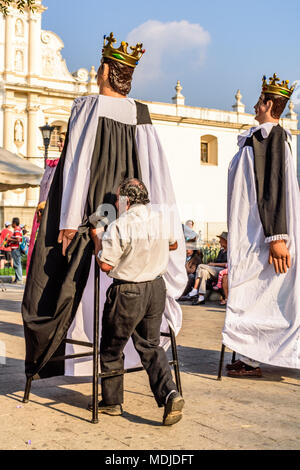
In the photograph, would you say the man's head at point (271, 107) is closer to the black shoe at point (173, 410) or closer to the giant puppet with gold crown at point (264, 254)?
the giant puppet with gold crown at point (264, 254)

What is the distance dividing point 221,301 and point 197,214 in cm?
3253

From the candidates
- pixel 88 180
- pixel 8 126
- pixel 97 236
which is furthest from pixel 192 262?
pixel 8 126

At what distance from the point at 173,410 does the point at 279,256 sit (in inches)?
66.0

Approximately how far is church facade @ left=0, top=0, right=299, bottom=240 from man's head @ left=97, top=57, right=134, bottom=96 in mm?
30044

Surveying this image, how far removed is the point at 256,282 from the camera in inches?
193

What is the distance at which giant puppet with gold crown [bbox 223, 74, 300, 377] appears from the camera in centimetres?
476

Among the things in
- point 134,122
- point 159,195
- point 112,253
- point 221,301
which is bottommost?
point 221,301

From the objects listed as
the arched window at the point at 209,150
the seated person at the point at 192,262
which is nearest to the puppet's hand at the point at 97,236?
the seated person at the point at 192,262

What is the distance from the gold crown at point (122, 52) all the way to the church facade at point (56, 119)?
98.7 ft

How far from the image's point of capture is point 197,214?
43.6 m

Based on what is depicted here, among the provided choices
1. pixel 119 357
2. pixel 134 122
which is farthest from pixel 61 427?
pixel 134 122

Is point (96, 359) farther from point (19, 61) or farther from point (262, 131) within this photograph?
point (19, 61)
